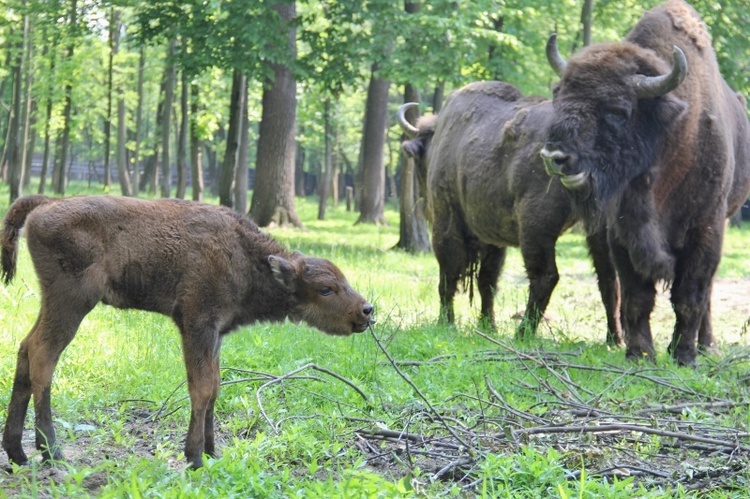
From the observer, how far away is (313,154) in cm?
6378

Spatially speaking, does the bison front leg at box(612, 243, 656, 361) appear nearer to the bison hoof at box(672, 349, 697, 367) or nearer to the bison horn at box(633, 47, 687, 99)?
the bison hoof at box(672, 349, 697, 367)

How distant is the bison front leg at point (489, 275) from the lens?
10.2 meters

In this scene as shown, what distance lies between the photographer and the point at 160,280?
4875mm

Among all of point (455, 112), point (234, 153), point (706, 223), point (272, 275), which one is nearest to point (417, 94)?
point (234, 153)

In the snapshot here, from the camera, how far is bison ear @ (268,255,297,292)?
5082mm

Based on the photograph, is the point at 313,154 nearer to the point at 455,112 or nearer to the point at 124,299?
the point at 455,112

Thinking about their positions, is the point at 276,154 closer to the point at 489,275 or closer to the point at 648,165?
the point at 489,275

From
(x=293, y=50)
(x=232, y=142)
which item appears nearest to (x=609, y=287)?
(x=293, y=50)

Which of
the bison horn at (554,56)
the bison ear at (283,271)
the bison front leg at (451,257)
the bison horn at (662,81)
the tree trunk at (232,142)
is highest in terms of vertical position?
the bison horn at (554,56)

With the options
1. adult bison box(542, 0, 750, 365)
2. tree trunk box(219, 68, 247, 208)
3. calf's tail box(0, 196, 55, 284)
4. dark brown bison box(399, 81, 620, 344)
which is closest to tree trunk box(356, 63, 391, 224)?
tree trunk box(219, 68, 247, 208)

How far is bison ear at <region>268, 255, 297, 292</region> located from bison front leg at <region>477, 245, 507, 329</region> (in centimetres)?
508

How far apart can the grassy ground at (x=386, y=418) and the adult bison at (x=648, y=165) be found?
0.65 m

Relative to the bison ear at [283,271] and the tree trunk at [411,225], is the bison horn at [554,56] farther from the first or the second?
the tree trunk at [411,225]

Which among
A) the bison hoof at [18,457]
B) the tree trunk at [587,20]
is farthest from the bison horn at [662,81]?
the tree trunk at [587,20]
